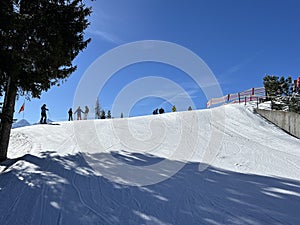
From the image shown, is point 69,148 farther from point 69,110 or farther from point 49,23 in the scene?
point 69,110

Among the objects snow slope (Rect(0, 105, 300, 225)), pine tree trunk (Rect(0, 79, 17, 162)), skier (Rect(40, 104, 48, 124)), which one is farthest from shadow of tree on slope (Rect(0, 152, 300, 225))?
skier (Rect(40, 104, 48, 124))

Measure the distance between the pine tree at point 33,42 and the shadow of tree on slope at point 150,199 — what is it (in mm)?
2973

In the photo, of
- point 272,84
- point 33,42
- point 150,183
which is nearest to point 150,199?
point 150,183

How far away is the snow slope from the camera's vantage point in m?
3.51

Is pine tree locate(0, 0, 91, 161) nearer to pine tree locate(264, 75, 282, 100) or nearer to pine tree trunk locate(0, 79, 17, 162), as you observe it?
pine tree trunk locate(0, 79, 17, 162)

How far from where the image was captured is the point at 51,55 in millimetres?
7305

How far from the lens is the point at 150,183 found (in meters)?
4.87

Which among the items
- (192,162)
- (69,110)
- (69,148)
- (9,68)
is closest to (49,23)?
(9,68)

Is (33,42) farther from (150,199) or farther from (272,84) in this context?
(272,84)

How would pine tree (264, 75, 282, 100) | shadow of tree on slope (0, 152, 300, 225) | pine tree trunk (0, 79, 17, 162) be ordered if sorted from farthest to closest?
pine tree (264, 75, 282, 100)
pine tree trunk (0, 79, 17, 162)
shadow of tree on slope (0, 152, 300, 225)

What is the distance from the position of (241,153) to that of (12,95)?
9574 mm

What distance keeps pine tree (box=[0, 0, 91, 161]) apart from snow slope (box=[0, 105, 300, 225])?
2.66m

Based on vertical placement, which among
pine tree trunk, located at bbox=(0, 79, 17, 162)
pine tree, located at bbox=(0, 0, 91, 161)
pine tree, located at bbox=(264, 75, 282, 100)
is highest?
pine tree, located at bbox=(264, 75, 282, 100)

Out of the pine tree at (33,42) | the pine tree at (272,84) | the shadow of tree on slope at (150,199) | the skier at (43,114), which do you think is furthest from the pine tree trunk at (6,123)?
the pine tree at (272,84)
